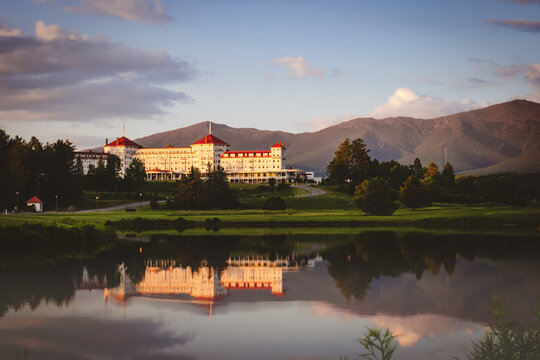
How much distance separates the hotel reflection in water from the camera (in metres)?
22.8

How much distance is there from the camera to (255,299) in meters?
21.4

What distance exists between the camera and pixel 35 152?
8981 cm

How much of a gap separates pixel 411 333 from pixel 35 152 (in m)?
85.5

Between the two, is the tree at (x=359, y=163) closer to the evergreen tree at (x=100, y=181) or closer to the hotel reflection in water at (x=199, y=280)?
the evergreen tree at (x=100, y=181)

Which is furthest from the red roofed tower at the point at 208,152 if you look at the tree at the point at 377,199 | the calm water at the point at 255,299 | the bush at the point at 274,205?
the calm water at the point at 255,299

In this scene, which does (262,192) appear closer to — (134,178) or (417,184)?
(134,178)

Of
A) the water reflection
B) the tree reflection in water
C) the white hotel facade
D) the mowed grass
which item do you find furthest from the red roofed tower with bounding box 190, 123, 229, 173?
the water reflection

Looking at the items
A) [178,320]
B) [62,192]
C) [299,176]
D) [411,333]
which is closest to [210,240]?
[178,320]

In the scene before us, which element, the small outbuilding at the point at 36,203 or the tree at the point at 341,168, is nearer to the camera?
the small outbuilding at the point at 36,203

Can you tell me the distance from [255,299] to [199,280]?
515cm

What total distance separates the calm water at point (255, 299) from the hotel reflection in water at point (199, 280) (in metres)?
0.06

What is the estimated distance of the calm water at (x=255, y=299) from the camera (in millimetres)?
14961

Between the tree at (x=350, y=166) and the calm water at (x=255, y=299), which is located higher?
the tree at (x=350, y=166)

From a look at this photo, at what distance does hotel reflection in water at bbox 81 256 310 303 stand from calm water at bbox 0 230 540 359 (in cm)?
6
